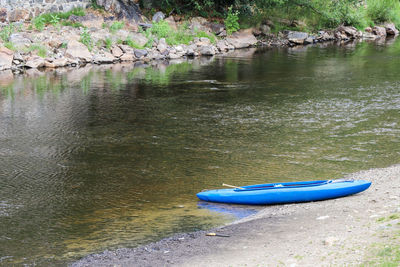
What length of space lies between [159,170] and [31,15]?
25796 mm

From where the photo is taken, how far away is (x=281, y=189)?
11648 millimetres

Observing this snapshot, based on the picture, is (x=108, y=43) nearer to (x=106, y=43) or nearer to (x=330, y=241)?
(x=106, y=43)

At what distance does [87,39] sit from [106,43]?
5.04 feet

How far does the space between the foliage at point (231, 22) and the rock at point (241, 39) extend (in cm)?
64

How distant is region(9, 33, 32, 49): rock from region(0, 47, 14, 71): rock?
68cm

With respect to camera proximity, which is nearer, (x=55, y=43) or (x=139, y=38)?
(x=55, y=43)

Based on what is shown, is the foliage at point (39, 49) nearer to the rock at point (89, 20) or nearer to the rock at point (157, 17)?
the rock at point (89, 20)

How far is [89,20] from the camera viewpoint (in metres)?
37.8

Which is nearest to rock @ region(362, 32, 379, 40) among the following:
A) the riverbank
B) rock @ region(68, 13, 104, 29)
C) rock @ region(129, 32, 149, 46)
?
rock @ region(129, 32, 149, 46)

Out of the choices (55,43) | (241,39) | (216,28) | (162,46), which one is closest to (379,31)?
(241,39)

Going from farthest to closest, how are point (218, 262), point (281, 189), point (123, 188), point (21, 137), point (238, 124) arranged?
point (238, 124)
point (21, 137)
point (123, 188)
point (281, 189)
point (218, 262)

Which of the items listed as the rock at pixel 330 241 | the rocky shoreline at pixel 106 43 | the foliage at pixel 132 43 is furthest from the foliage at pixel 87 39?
the rock at pixel 330 241

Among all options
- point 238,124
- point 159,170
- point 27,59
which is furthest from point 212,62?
point 159,170

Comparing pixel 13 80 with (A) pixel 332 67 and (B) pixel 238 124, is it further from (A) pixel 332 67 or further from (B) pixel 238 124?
(A) pixel 332 67
